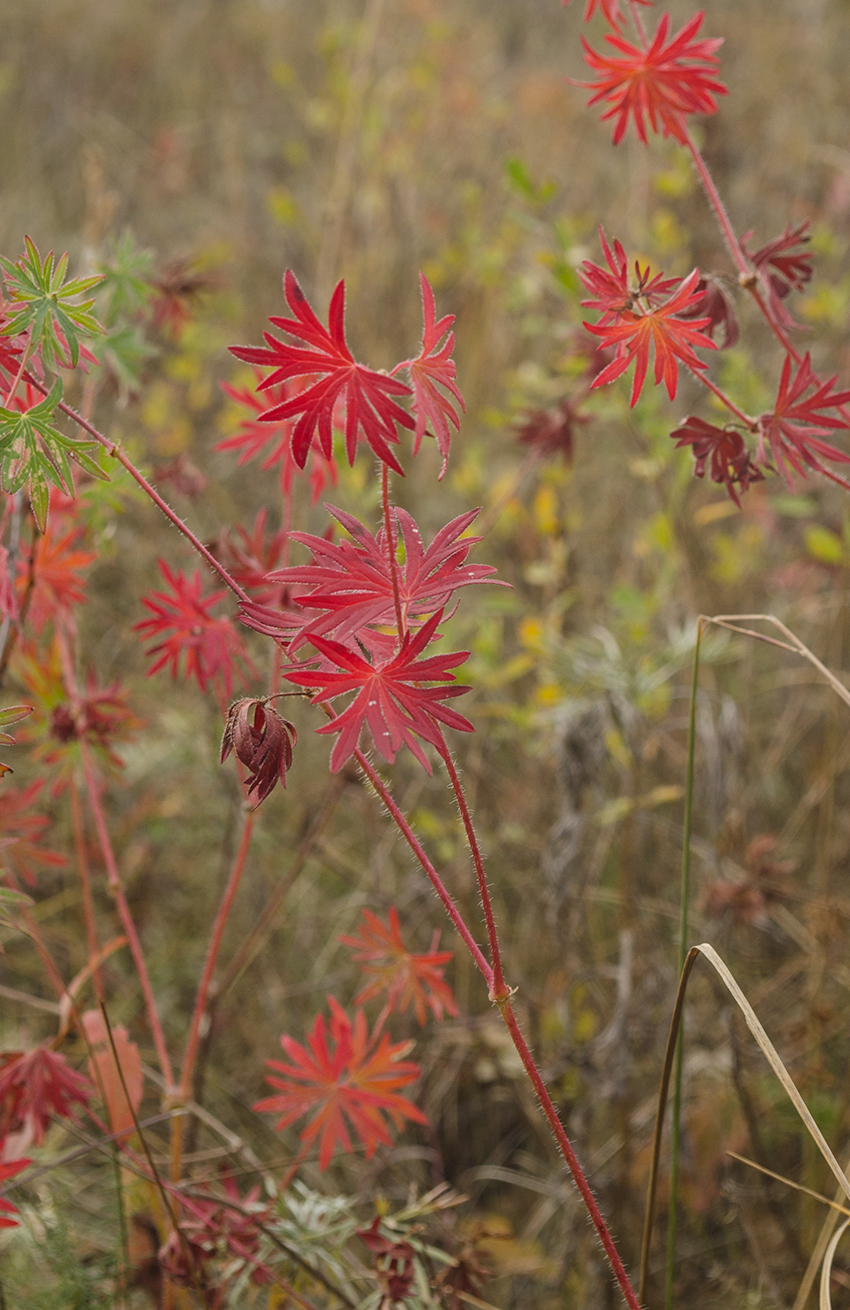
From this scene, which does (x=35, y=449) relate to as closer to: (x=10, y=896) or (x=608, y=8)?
(x=10, y=896)

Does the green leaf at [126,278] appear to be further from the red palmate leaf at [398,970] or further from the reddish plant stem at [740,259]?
the red palmate leaf at [398,970]

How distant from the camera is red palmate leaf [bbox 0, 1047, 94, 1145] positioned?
3.40ft

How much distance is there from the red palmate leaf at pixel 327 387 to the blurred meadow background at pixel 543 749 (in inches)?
19.0

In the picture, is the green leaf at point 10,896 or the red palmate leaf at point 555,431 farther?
the red palmate leaf at point 555,431

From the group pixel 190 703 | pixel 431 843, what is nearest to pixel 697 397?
pixel 431 843

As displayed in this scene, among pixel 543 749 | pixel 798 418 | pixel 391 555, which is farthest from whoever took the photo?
pixel 543 749

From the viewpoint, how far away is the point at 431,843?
2082 millimetres

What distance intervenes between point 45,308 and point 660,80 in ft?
2.05

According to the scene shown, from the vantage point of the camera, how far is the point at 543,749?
1.73 metres

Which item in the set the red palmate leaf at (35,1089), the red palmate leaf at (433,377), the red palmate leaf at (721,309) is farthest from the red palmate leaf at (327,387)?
the red palmate leaf at (35,1089)

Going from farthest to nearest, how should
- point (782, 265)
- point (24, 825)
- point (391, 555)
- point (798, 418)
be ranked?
point (24, 825) → point (782, 265) → point (798, 418) → point (391, 555)

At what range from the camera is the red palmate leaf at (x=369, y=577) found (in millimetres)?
685

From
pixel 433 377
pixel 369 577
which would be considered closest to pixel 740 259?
pixel 433 377

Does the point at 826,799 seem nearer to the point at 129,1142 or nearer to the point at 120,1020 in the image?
the point at 129,1142
